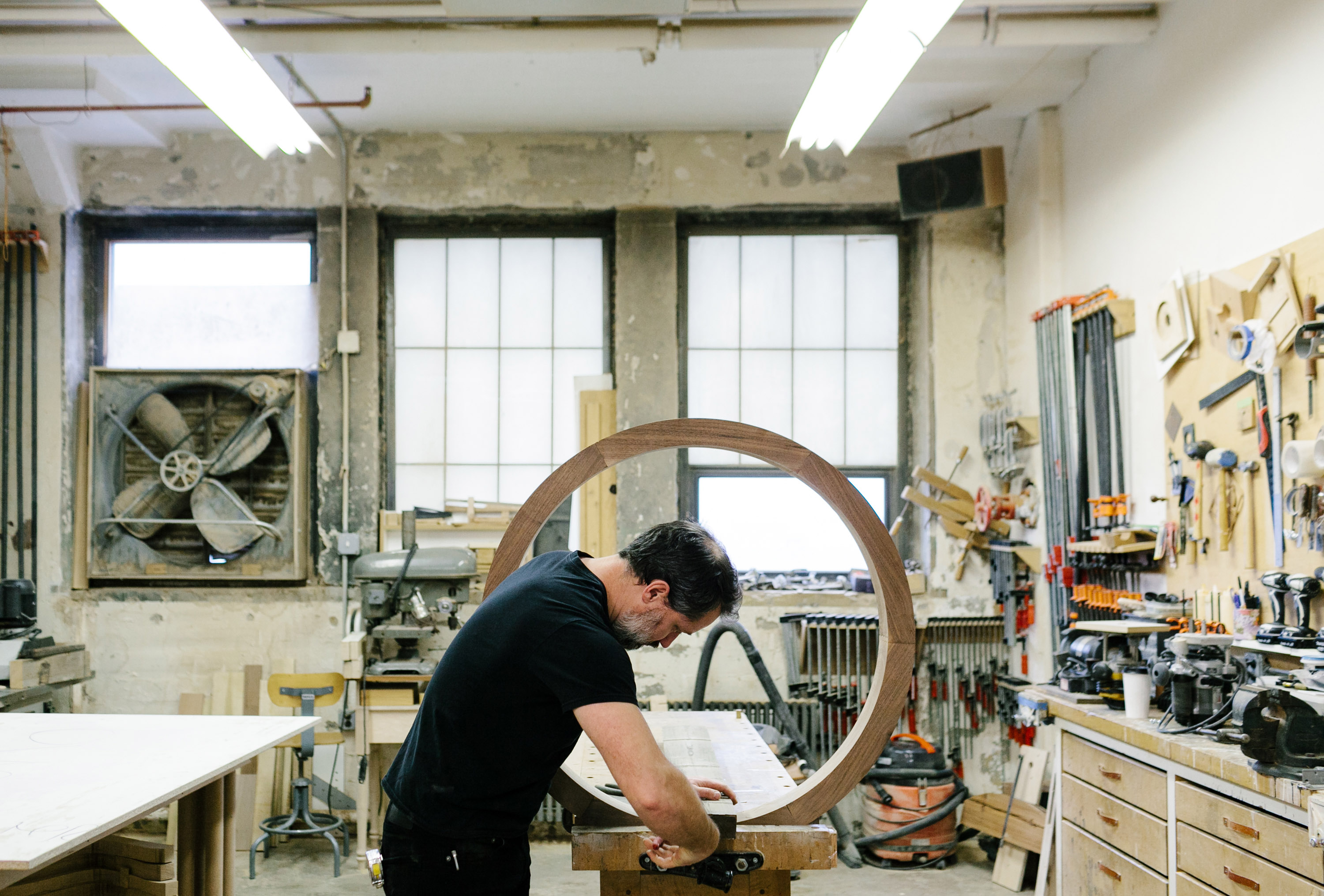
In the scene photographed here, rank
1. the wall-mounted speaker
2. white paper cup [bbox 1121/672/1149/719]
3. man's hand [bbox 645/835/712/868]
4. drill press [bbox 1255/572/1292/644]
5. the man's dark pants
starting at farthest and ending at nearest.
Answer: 1. the wall-mounted speaker
2. white paper cup [bbox 1121/672/1149/719]
3. drill press [bbox 1255/572/1292/644]
4. the man's dark pants
5. man's hand [bbox 645/835/712/868]

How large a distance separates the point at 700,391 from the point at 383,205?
6.62 ft

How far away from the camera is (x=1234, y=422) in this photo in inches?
123

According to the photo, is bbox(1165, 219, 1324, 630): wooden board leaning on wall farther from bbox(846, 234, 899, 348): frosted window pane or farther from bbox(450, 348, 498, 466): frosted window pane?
bbox(450, 348, 498, 466): frosted window pane

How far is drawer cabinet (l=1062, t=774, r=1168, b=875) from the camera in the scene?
268cm

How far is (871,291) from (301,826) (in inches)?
162

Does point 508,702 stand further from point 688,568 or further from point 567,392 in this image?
point 567,392

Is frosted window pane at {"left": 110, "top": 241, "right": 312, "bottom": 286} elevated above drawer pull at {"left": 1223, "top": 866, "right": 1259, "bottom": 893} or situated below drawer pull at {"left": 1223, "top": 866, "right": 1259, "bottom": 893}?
above

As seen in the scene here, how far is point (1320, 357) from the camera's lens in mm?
2732

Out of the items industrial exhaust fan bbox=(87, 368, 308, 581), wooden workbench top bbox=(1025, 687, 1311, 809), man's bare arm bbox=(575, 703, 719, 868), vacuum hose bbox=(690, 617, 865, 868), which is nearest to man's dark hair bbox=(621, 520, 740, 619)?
man's bare arm bbox=(575, 703, 719, 868)

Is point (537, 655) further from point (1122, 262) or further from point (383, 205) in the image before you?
point (383, 205)

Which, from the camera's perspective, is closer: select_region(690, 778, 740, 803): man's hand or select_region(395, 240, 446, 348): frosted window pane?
select_region(690, 778, 740, 803): man's hand

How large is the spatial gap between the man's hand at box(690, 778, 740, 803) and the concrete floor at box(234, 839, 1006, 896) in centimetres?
231

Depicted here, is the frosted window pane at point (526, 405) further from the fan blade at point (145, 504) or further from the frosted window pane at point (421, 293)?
the fan blade at point (145, 504)

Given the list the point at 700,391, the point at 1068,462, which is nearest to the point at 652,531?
the point at 1068,462
